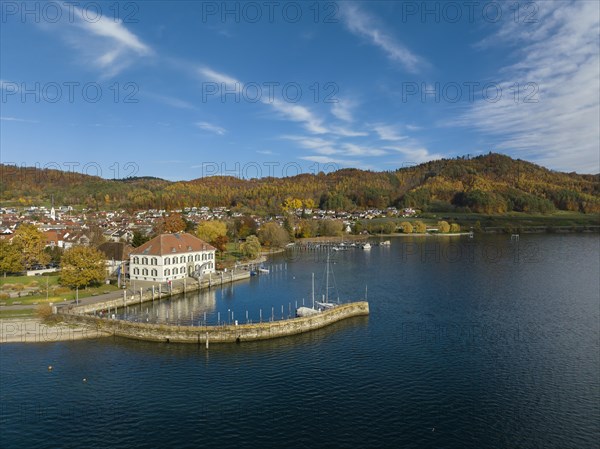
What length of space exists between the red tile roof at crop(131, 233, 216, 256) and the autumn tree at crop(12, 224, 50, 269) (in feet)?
47.1

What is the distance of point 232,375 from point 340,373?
6968 millimetres

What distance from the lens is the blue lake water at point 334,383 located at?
20922 mm

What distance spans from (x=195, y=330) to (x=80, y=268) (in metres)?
20.2

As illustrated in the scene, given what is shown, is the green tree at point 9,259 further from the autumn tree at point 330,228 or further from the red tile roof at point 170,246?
the autumn tree at point 330,228

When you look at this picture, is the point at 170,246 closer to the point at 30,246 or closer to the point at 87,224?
the point at 30,246

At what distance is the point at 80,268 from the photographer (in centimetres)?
4612

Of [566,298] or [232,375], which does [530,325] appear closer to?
[566,298]

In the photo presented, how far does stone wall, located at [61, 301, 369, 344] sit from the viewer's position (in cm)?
3344

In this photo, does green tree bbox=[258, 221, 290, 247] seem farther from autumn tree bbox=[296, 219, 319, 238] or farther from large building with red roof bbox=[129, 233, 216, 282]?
large building with red roof bbox=[129, 233, 216, 282]

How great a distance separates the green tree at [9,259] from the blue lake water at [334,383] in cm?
2114

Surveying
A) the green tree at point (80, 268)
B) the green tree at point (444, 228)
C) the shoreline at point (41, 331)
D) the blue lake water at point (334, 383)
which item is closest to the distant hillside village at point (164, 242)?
the green tree at point (80, 268)

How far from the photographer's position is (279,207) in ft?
603

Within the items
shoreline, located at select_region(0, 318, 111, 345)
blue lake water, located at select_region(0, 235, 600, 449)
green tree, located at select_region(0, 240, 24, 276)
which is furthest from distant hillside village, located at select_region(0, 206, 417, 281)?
shoreline, located at select_region(0, 318, 111, 345)

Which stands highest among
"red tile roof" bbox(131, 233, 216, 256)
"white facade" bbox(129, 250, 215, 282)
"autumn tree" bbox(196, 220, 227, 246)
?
"autumn tree" bbox(196, 220, 227, 246)
